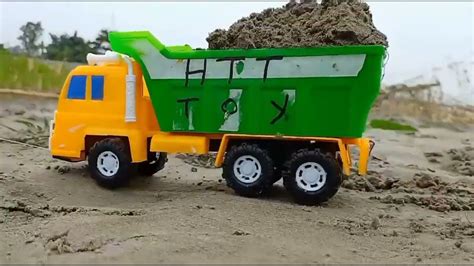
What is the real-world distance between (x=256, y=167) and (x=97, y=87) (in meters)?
1.82

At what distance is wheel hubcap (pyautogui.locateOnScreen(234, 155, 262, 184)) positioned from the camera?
594 cm

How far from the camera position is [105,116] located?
6445 millimetres

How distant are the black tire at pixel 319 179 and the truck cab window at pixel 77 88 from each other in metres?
2.23

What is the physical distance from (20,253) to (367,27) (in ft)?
11.9

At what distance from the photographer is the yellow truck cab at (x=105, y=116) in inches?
250

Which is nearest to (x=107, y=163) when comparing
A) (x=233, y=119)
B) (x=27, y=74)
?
(x=233, y=119)

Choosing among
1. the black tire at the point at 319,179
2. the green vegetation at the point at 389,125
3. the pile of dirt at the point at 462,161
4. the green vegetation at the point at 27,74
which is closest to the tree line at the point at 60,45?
the green vegetation at the point at 27,74

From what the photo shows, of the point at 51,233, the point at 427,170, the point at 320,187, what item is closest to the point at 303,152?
the point at 320,187

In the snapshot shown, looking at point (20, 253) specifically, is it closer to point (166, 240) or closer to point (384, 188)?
point (166, 240)

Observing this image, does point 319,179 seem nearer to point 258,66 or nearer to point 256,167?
point 256,167

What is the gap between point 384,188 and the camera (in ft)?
22.9

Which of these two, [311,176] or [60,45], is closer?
[311,176]

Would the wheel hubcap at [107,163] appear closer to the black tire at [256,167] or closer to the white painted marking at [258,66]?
the white painted marking at [258,66]

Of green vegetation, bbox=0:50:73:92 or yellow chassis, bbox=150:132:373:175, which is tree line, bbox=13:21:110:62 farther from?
yellow chassis, bbox=150:132:373:175
